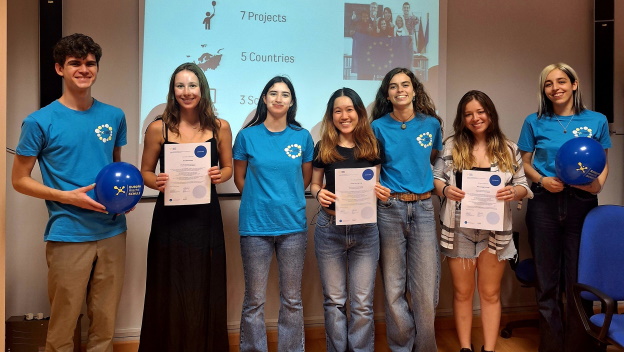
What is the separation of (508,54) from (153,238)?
2.82 metres

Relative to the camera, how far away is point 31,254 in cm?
301

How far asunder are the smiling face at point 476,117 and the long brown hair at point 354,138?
1.91ft

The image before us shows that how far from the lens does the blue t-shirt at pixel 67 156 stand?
7.21ft

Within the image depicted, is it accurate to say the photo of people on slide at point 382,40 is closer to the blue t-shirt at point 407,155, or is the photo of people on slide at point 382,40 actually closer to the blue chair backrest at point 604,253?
the blue t-shirt at point 407,155

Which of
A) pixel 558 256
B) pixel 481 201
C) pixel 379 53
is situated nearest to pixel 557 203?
pixel 558 256

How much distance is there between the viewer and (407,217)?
8.88 feet

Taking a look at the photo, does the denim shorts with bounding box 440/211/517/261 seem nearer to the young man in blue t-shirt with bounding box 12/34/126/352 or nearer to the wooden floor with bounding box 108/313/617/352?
the wooden floor with bounding box 108/313/617/352

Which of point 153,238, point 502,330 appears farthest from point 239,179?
point 502,330

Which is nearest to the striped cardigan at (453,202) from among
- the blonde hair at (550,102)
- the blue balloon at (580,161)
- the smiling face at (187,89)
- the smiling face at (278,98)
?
the blue balloon at (580,161)

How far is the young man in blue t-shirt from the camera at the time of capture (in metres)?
2.20

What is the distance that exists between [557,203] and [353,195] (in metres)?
1.25

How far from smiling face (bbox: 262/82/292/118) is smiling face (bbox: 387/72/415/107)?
1.95 feet

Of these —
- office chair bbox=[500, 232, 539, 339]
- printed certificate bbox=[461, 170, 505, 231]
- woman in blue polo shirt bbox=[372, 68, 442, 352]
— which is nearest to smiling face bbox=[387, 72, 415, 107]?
woman in blue polo shirt bbox=[372, 68, 442, 352]

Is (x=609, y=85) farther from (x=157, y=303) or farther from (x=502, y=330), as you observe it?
(x=157, y=303)
